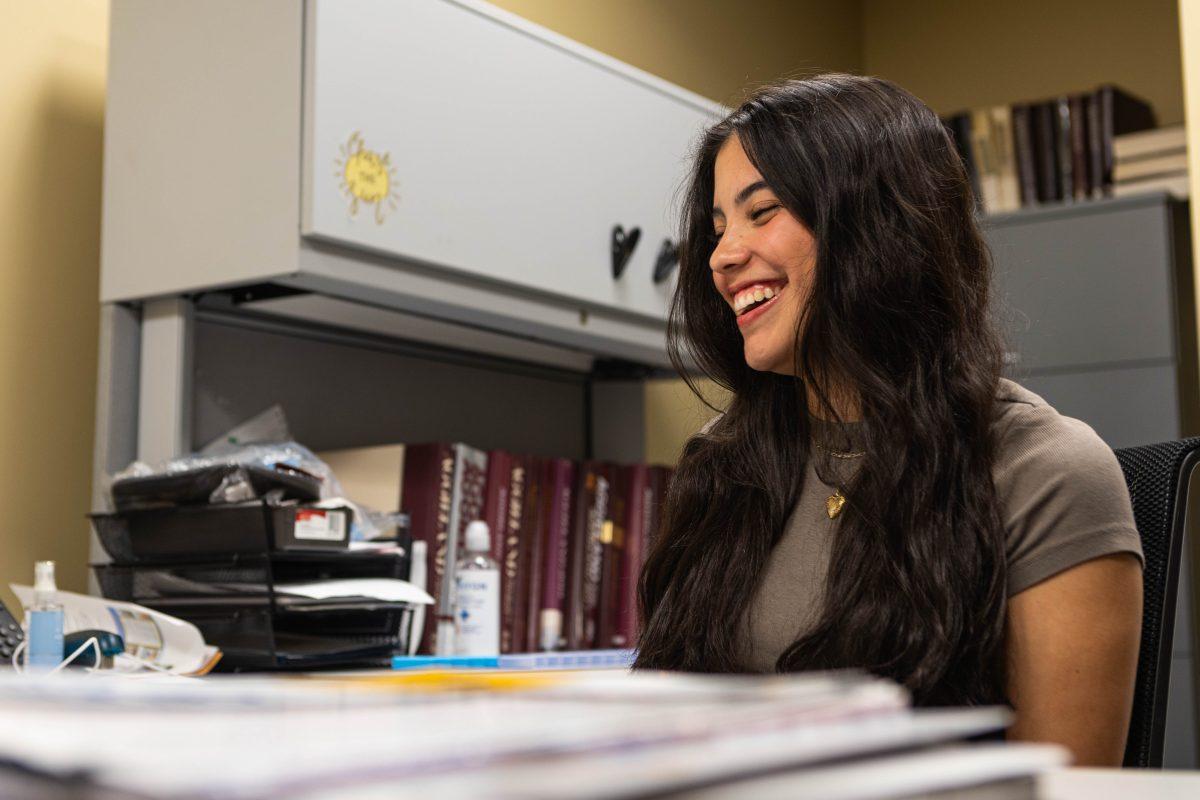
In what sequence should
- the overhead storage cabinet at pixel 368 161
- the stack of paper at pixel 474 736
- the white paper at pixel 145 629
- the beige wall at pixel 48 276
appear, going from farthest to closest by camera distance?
the beige wall at pixel 48 276
the overhead storage cabinet at pixel 368 161
the white paper at pixel 145 629
the stack of paper at pixel 474 736

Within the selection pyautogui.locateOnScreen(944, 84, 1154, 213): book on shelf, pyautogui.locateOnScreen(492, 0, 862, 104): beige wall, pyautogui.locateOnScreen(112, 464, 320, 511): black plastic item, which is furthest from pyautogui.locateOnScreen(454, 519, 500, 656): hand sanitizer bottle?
pyautogui.locateOnScreen(944, 84, 1154, 213): book on shelf

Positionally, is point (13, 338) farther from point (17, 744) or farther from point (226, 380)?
point (17, 744)

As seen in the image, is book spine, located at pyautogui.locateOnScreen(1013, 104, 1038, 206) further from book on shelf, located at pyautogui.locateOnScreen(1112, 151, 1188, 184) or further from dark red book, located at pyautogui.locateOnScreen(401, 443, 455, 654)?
dark red book, located at pyautogui.locateOnScreen(401, 443, 455, 654)

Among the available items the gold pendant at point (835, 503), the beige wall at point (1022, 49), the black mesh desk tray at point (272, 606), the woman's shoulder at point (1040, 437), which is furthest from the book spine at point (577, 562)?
the beige wall at point (1022, 49)

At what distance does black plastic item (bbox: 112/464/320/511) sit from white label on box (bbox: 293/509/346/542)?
0.12ft

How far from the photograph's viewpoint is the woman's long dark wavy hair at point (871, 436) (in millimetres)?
1079

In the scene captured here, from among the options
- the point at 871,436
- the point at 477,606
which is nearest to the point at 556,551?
the point at 477,606

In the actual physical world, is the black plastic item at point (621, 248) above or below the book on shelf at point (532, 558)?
above

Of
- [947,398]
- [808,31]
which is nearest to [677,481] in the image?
[947,398]

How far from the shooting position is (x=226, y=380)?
1922 mm

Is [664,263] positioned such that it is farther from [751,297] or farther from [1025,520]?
[1025,520]

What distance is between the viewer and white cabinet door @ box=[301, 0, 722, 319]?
5.49ft

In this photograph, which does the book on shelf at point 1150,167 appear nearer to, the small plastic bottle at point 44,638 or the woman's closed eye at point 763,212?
the woman's closed eye at point 763,212

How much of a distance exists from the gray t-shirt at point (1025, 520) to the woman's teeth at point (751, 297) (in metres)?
0.19
